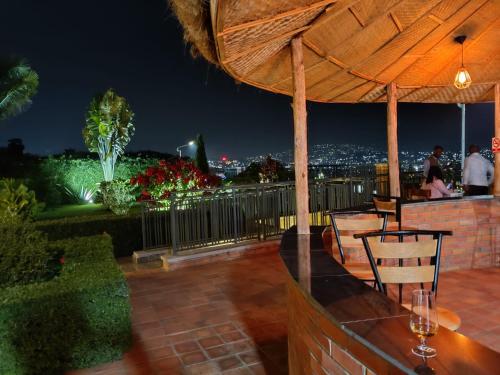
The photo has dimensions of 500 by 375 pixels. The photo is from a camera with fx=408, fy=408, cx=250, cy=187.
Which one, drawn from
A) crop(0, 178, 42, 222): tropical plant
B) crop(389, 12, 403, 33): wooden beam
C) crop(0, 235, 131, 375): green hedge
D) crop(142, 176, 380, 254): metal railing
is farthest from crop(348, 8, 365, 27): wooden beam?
crop(0, 178, 42, 222): tropical plant

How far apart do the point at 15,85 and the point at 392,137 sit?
563 inches

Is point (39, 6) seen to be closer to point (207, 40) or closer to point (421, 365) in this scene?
point (207, 40)

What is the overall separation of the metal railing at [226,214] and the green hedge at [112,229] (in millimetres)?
861

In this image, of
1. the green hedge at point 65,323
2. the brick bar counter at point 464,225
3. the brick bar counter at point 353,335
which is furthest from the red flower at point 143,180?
the brick bar counter at point 353,335

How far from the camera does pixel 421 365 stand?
4.40 feet

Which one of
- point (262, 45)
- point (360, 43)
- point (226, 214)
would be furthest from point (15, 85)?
point (360, 43)

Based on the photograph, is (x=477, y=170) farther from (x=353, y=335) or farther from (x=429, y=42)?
(x=353, y=335)

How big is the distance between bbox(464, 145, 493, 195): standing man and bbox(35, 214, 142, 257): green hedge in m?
6.47

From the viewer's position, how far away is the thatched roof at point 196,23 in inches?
128

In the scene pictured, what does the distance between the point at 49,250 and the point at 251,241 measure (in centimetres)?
360

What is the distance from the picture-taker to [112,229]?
842 cm

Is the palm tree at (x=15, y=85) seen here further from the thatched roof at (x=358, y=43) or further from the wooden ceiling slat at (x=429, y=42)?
the wooden ceiling slat at (x=429, y=42)

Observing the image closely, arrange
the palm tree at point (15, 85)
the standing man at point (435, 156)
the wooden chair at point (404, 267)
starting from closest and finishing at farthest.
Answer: the wooden chair at point (404, 267) → the standing man at point (435, 156) → the palm tree at point (15, 85)

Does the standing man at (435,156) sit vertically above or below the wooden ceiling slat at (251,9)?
below
